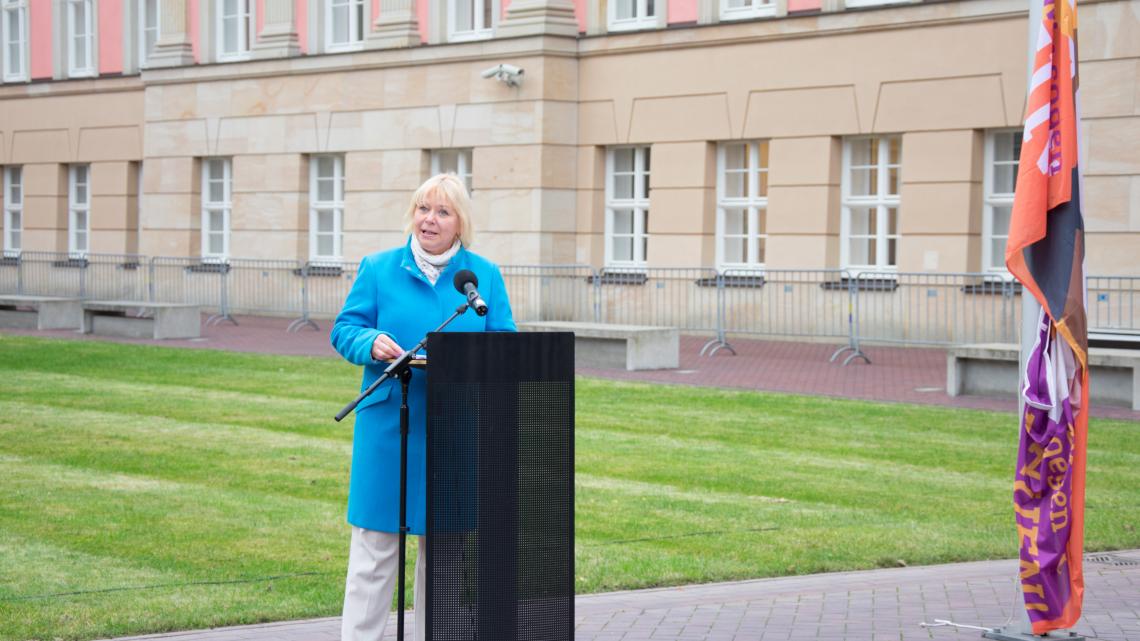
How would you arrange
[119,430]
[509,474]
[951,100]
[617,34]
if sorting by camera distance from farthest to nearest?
1. [617,34]
2. [951,100]
3. [119,430]
4. [509,474]

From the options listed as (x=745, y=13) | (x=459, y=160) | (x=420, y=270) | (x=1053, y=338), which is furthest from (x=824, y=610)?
(x=459, y=160)

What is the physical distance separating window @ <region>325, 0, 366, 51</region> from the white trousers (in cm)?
2936

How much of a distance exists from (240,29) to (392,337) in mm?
32306

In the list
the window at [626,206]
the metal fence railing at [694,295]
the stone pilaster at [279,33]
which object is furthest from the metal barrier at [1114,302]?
the stone pilaster at [279,33]

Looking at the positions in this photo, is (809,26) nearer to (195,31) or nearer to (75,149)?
(195,31)

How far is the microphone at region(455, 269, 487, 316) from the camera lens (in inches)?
225

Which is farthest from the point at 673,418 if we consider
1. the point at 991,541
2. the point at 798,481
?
the point at 991,541

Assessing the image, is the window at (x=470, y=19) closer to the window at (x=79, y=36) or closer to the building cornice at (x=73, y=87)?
the building cornice at (x=73, y=87)

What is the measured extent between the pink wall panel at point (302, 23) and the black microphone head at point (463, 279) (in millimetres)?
30292

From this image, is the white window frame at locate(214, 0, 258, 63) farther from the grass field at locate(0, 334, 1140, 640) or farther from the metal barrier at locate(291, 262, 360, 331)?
the grass field at locate(0, 334, 1140, 640)

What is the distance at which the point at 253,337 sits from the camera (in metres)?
28.0

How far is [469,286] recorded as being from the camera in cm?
586

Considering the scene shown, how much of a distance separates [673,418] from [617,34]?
48.3ft

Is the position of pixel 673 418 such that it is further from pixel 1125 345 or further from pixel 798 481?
pixel 1125 345
